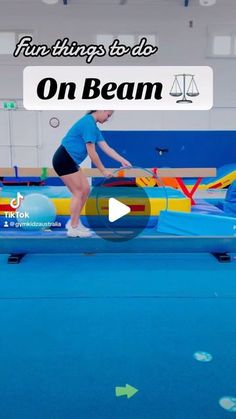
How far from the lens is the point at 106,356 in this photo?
1574 mm

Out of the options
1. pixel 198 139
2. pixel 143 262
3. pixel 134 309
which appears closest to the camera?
pixel 134 309

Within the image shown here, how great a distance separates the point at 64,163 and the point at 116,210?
1294 mm

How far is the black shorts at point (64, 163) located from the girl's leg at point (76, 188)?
0.04 m

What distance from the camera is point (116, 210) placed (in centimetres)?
422

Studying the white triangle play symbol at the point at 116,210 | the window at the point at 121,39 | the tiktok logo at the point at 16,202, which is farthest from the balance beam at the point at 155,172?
the window at the point at 121,39

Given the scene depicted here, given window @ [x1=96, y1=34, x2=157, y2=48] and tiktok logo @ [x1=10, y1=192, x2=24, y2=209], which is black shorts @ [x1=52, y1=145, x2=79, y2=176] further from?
window @ [x1=96, y1=34, x2=157, y2=48]

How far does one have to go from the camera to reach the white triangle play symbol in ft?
13.5

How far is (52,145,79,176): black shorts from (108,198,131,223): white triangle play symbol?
1.09m

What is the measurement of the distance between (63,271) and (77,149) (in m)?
1.00

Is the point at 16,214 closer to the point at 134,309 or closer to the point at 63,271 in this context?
the point at 63,271

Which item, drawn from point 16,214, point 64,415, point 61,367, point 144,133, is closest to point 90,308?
point 61,367

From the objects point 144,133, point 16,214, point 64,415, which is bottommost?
point 64,415

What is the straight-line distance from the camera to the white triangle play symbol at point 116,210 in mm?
4105

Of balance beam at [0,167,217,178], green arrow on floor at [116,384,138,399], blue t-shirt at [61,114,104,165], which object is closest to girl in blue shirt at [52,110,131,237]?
blue t-shirt at [61,114,104,165]
